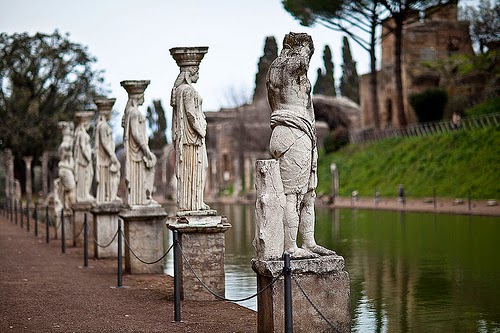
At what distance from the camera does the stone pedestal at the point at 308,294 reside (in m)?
8.74

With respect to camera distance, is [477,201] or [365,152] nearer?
[477,201]

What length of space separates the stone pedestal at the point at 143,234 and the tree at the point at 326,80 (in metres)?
70.5

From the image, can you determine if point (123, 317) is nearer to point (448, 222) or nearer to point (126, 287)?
point (126, 287)

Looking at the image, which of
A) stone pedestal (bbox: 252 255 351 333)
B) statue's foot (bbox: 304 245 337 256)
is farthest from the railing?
stone pedestal (bbox: 252 255 351 333)

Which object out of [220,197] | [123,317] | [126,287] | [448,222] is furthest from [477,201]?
[220,197]

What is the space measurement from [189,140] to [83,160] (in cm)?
974

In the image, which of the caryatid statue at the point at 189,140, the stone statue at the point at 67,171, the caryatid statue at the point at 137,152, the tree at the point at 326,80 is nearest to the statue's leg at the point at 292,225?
the caryatid statue at the point at 189,140

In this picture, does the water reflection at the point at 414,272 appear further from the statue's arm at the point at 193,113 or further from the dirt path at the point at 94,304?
the statue's arm at the point at 193,113

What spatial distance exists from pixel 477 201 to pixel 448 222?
8516 millimetres

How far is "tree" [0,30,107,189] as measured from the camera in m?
47.1

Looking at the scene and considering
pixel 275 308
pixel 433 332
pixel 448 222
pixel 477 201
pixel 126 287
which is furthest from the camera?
pixel 477 201

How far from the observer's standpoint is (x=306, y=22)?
53500 mm

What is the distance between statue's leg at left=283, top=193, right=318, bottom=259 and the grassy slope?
1115 inches

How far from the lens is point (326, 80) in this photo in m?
86.9
